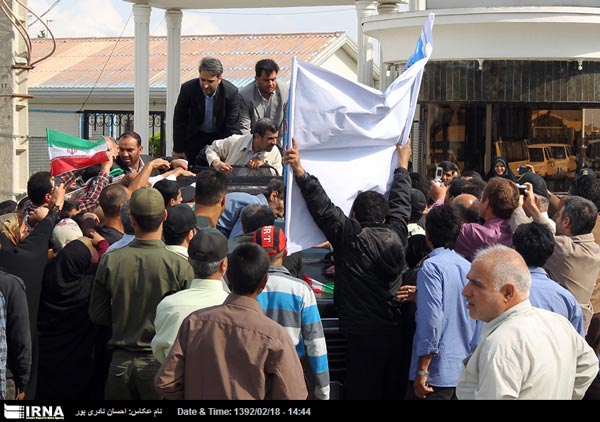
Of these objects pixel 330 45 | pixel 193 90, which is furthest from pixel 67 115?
pixel 193 90

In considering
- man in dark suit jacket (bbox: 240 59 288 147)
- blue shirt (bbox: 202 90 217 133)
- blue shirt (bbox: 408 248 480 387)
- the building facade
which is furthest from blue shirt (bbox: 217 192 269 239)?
the building facade

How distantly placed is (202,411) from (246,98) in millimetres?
5974

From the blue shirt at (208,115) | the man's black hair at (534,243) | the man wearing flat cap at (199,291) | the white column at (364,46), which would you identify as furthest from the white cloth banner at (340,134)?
the white column at (364,46)

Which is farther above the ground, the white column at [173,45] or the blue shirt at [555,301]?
the white column at [173,45]

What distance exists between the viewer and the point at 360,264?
7016 mm

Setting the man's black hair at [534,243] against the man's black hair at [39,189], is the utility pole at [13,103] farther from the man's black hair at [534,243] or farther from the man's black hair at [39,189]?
the man's black hair at [534,243]

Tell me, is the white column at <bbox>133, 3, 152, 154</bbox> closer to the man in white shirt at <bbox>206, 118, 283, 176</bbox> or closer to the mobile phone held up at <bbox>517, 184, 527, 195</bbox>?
the man in white shirt at <bbox>206, 118, 283, 176</bbox>

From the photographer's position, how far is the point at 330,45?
3462 centimetres

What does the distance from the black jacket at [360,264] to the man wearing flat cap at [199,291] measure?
1.55 metres

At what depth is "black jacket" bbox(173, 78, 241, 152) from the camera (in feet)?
33.7

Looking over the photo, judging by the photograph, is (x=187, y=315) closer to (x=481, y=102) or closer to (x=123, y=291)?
(x=123, y=291)

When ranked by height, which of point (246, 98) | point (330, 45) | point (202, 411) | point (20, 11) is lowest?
point (202, 411)

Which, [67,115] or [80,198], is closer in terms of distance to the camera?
[80,198]

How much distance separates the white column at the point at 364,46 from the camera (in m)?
19.2
